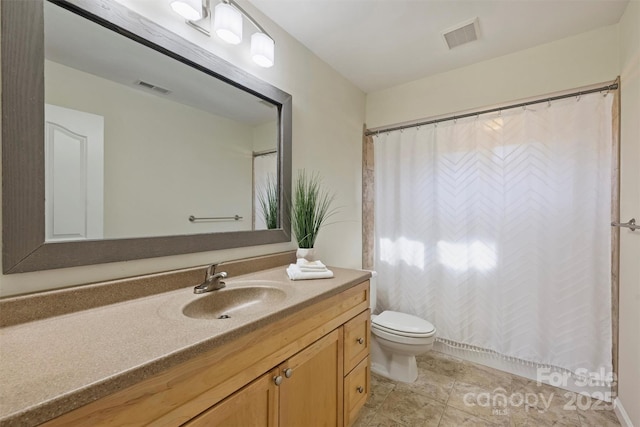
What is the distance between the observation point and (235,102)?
1.47 metres

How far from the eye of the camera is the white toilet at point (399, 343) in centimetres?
180

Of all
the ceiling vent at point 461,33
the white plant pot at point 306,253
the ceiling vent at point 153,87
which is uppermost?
the ceiling vent at point 461,33

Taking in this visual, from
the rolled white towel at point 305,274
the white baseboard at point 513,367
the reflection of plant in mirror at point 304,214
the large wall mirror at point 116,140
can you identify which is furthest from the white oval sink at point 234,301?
the white baseboard at point 513,367

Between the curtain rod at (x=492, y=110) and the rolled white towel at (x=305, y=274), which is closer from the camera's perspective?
the rolled white towel at (x=305, y=274)

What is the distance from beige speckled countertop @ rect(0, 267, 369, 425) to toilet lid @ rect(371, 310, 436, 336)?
109 cm

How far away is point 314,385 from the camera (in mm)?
1122

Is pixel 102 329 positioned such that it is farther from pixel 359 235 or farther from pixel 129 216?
pixel 359 235

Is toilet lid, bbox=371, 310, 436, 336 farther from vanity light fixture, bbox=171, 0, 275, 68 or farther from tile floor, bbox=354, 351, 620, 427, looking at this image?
vanity light fixture, bbox=171, 0, 275, 68

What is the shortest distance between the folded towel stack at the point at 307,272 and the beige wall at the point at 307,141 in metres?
0.28

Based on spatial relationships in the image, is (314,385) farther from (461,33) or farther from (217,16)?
(461,33)

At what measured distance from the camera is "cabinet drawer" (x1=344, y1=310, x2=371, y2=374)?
1.35 metres

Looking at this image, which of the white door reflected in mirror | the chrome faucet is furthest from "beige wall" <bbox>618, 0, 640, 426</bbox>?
the white door reflected in mirror

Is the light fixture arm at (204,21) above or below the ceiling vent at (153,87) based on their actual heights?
above

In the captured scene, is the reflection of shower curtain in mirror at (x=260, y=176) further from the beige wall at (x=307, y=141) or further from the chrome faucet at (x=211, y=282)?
the chrome faucet at (x=211, y=282)
